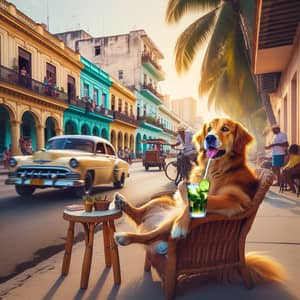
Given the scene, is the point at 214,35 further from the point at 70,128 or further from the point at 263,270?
the point at 70,128

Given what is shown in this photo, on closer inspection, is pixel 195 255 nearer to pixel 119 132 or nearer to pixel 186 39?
pixel 186 39

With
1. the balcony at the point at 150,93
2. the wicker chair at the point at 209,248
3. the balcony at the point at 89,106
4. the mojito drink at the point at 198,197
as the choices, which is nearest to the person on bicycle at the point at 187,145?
the wicker chair at the point at 209,248

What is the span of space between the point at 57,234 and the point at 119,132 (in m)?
32.9

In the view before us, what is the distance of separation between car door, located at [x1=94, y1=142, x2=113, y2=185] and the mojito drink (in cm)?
640

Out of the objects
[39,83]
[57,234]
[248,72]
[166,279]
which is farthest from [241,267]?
[39,83]

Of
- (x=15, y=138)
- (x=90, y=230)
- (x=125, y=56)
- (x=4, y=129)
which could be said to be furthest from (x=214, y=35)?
(x=125, y=56)

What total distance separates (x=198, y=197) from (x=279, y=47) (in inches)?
374

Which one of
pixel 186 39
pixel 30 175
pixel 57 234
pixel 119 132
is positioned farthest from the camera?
pixel 119 132

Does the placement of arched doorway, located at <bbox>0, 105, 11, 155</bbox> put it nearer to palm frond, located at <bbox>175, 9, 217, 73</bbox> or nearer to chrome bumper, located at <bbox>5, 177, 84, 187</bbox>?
palm frond, located at <bbox>175, 9, 217, 73</bbox>

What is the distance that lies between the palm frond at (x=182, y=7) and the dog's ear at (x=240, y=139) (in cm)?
1099

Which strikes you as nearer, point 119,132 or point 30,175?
point 30,175

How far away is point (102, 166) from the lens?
8477 mm

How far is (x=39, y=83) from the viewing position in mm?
21234

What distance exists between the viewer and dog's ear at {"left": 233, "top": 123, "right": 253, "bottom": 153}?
7.81 feet
